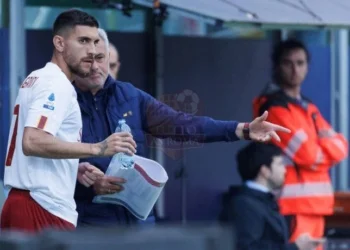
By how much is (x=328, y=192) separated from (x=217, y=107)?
5.34 feet

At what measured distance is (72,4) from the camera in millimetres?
8930

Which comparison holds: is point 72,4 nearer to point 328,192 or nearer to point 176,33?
point 176,33

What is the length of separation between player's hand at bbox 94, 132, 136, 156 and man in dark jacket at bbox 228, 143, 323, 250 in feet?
6.42

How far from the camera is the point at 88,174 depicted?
586 cm

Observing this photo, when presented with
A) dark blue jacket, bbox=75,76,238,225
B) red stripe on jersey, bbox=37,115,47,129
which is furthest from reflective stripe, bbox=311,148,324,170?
red stripe on jersey, bbox=37,115,47,129

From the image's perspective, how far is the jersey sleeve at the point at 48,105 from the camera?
523cm

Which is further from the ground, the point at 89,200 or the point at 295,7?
the point at 295,7

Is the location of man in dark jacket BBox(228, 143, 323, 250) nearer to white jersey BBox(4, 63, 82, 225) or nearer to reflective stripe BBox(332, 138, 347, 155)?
reflective stripe BBox(332, 138, 347, 155)

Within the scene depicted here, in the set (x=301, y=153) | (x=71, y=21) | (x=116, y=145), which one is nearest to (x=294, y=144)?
(x=301, y=153)

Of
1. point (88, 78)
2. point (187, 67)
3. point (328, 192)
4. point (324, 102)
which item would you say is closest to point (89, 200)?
point (88, 78)

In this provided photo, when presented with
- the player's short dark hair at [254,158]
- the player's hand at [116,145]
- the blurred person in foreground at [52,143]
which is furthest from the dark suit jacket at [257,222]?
the player's hand at [116,145]

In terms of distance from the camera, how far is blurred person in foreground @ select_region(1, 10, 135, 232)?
17.1 feet

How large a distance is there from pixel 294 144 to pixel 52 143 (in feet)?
10.6

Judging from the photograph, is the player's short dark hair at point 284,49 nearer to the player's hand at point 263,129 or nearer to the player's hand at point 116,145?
the player's hand at point 263,129
